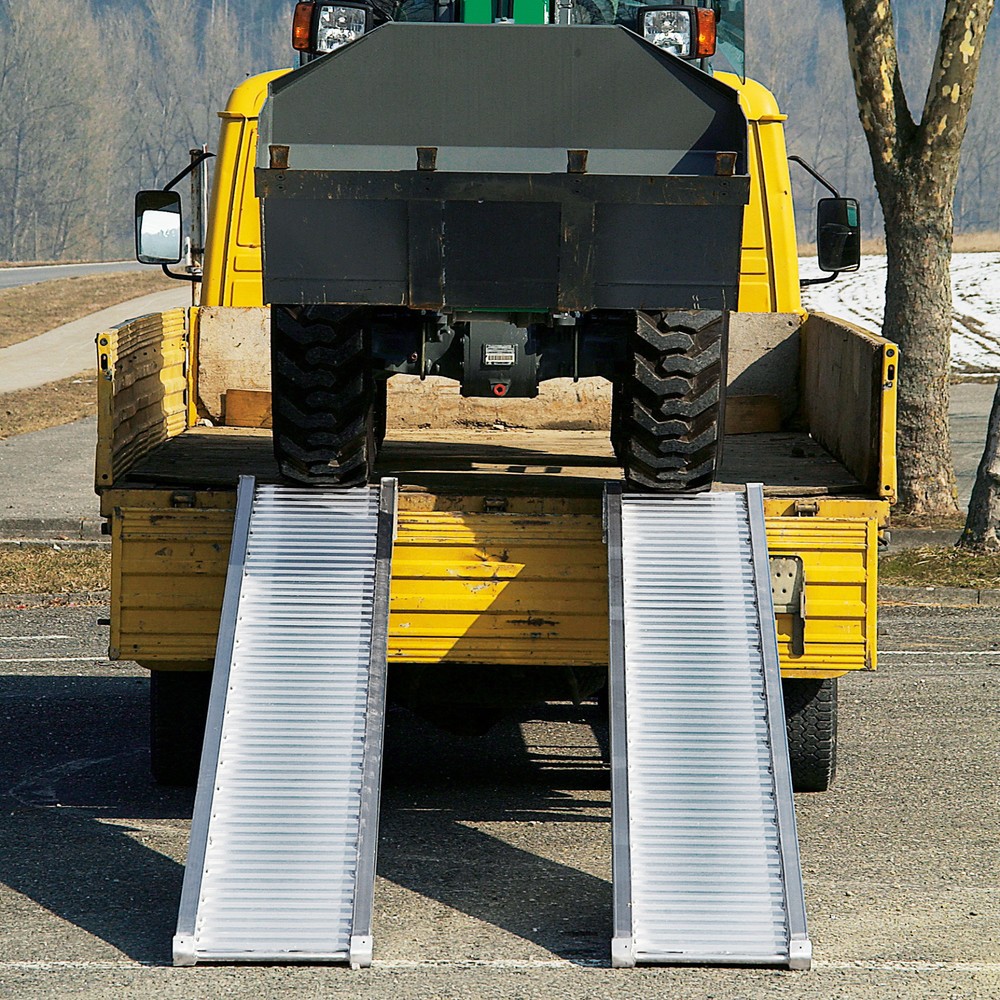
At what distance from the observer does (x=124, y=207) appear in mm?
130250

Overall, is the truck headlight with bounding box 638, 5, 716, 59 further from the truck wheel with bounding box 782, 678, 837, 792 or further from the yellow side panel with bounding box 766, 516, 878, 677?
the truck wheel with bounding box 782, 678, 837, 792

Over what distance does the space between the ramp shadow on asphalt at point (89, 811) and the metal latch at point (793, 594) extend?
89.9 inches

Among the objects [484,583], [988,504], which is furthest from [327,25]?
[988,504]

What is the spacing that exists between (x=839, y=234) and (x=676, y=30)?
4.15ft

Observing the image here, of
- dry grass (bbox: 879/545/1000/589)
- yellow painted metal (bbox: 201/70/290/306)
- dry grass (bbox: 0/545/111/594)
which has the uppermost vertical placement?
yellow painted metal (bbox: 201/70/290/306)

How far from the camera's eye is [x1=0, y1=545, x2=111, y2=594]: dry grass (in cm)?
1180

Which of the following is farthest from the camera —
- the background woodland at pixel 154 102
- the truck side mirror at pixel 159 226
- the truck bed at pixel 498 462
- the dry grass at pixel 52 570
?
the background woodland at pixel 154 102

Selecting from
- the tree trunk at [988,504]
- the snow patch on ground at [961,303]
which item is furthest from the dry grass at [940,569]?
the snow patch on ground at [961,303]

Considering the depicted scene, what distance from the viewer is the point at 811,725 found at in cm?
664

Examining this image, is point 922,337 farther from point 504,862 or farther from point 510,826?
point 504,862

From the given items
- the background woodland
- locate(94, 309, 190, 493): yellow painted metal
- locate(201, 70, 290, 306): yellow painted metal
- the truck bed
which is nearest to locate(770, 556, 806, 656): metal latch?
the truck bed

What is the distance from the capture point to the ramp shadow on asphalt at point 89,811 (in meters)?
5.28

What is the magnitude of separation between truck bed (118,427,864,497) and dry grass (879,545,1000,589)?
13.1ft

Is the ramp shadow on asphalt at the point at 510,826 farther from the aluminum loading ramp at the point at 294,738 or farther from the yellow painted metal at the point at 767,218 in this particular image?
the yellow painted metal at the point at 767,218
